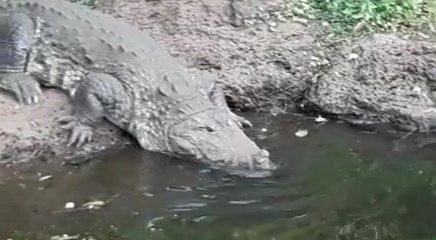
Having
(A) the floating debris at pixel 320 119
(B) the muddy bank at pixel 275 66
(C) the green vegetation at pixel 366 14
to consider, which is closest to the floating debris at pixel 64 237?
(B) the muddy bank at pixel 275 66

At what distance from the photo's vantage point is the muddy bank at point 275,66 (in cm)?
555

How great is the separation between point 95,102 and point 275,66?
4.52 feet

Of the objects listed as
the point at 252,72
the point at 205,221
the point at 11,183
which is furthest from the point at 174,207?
the point at 252,72

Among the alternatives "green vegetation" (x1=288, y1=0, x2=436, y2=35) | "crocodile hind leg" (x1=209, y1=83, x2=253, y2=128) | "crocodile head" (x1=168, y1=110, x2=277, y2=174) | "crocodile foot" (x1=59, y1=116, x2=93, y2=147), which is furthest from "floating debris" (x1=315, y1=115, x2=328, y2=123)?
"crocodile foot" (x1=59, y1=116, x2=93, y2=147)

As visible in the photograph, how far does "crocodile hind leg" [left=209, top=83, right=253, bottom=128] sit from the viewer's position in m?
5.57

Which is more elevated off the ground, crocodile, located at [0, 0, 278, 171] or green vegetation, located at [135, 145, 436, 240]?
crocodile, located at [0, 0, 278, 171]

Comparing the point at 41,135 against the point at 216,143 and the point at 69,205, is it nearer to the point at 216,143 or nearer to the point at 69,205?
the point at 69,205

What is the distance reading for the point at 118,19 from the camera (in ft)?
20.1

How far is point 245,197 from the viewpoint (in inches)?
178

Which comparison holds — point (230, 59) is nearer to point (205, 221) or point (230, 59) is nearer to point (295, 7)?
point (295, 7)

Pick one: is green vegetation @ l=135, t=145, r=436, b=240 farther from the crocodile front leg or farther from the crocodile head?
the crocodile front leg

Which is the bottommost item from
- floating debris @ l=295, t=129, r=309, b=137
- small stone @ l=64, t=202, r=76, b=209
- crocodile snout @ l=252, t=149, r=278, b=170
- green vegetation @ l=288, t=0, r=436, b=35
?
floating debris @ l=295, t=129, r=309, b=137

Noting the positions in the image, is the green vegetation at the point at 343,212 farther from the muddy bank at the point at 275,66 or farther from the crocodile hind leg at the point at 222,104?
A: the muddy bank at the point at 275,66

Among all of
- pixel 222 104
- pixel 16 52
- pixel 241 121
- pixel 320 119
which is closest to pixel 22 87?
pixel 16 52
